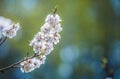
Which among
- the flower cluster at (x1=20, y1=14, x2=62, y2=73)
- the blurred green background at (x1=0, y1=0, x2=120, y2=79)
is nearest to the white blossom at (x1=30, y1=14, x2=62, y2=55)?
the flower cluster at (x1=20, y1=14, x2=62, y2=73)

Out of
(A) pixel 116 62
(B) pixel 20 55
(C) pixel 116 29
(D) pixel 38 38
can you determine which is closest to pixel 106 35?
(C) pixel 116 29

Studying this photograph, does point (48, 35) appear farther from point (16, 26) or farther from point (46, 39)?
point (16, 26)

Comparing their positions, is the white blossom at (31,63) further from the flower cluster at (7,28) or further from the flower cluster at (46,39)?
the flower cluster at (7,28)

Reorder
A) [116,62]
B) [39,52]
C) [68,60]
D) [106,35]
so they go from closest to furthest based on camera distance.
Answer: [39,52], [116,62], [106,35], [68,60]

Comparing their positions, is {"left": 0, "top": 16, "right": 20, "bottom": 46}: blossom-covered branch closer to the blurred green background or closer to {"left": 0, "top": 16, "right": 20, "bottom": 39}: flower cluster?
Result: {"left": 0, "top": 16, "right": 20, "bottom": 39}: flower cluster

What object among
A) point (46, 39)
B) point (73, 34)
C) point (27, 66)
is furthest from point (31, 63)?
point (73, 34)

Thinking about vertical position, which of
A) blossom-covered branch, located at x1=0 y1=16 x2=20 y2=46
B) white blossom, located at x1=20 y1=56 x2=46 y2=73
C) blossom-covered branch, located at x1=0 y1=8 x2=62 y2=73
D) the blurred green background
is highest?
the blurred green background

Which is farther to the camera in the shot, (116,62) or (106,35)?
(106,35)

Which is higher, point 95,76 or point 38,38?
point 95,76

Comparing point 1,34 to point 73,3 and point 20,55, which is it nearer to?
point 20,55
